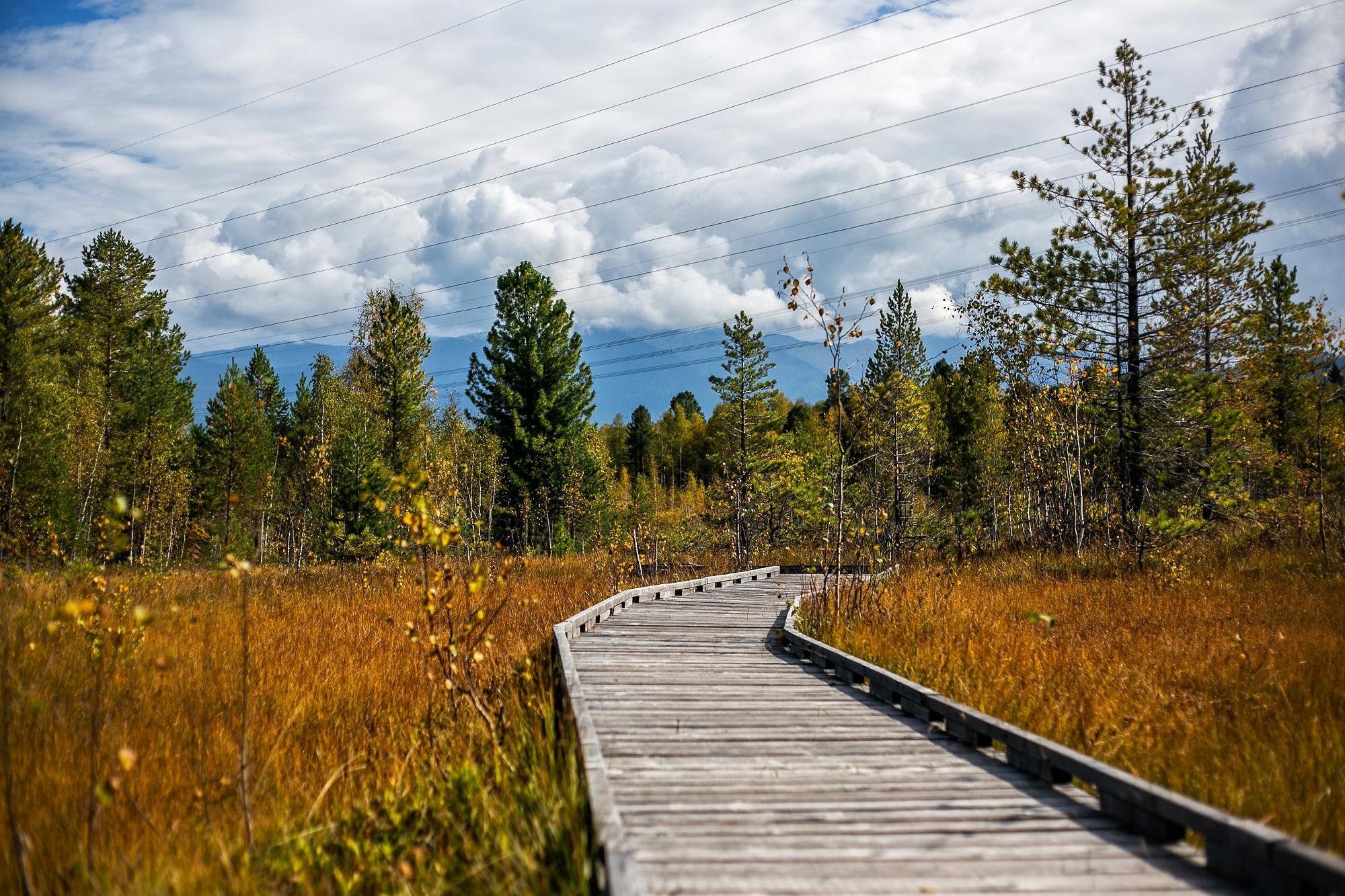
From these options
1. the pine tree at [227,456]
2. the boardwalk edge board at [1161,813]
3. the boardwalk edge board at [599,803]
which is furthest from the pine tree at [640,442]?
the boardwalk edge board at [1161,813]

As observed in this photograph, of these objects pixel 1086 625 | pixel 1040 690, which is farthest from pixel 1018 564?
pixel 1040 690

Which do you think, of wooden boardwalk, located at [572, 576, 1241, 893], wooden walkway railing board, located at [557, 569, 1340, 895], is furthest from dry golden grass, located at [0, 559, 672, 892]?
wooden boardwalk, located at [572, 576, 1241, 893]

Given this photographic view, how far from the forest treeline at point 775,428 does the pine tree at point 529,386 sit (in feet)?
0.35

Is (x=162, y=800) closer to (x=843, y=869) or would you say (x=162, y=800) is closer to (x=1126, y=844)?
(x=843, y=869)

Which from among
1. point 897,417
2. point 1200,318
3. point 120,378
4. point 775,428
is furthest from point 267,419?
point 1200,318

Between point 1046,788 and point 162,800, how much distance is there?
4.99 metres

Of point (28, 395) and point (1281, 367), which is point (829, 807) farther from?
point (28, 395)

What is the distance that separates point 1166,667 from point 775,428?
80.5ft

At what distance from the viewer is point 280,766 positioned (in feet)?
17.2

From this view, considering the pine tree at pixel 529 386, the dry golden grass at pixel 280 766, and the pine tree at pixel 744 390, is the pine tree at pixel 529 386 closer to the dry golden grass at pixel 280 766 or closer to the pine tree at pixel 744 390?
the pine tree at pixel 744 390

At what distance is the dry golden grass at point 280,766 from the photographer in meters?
3.68

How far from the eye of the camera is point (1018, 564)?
1581cm

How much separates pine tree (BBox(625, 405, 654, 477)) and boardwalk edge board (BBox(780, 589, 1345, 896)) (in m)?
76.6

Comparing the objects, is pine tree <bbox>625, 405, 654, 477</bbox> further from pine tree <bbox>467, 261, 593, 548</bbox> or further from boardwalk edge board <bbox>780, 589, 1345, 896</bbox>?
boardwalk edge board <bbox>780, 589, 1345, 896</bbox>
